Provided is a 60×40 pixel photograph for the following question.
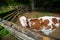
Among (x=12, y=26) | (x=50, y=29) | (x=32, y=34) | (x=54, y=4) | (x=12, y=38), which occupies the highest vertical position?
(x=32, y=34)

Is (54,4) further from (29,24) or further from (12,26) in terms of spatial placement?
(12,26)

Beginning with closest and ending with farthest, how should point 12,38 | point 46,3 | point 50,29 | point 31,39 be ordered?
point 31,39 → point 12,38 → point 50,29 → point 46,3

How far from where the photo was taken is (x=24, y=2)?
16656 mm

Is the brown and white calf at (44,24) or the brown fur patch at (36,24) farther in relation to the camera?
the brown fur patch at (36,24)

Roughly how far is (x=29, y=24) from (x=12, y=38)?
2349mm

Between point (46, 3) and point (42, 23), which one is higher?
point (42, 23)

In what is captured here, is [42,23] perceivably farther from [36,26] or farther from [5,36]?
[5,36]

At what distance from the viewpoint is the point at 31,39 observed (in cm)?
289

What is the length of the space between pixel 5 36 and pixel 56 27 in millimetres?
2973

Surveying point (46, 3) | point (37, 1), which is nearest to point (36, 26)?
point (46, 3)

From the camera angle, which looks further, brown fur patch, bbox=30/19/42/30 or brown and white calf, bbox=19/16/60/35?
brown fur patch, bbox=30/19/42/30

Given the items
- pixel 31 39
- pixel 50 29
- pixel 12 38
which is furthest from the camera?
pixel 50 29

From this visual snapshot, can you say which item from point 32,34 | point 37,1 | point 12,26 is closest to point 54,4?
point 37,1

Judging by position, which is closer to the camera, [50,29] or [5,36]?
[5,36]
